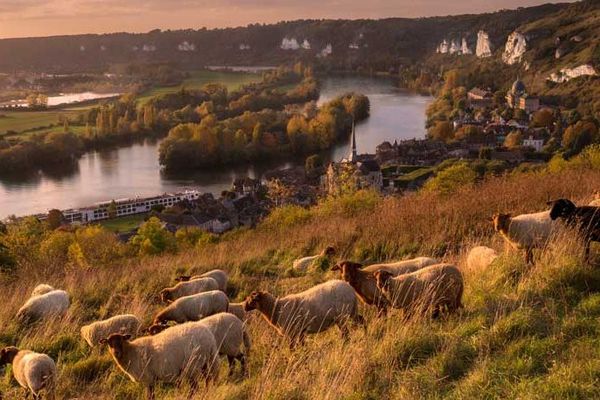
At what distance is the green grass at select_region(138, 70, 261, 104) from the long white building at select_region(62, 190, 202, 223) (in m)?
52.5

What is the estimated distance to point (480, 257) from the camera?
4656 mm

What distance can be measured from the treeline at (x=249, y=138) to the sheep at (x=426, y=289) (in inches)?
1613

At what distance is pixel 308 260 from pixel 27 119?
66671 millimetres

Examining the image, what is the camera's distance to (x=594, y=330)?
2.87 m

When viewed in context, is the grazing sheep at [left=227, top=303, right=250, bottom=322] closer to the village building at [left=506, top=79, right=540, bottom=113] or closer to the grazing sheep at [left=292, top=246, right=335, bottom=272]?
the grazing sheep at [left=292, top=246, right=335, bottom=272]

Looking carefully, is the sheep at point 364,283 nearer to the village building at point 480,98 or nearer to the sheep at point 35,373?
the sheep at point 35,373

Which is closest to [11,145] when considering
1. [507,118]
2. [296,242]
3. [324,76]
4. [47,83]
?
[507,118]

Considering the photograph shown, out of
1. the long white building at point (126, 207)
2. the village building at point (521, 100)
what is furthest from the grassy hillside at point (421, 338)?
the village building at point (521, 100)

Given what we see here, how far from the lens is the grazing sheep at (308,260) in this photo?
6.03 m

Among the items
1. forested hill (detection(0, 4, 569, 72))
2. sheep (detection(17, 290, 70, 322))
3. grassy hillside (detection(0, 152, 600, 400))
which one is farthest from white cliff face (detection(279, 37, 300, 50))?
sheep (detection(17, 290, 70, 322))

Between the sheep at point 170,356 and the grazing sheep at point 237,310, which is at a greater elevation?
the sheep at point 170,356

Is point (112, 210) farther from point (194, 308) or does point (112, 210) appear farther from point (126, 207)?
point (194, 308)

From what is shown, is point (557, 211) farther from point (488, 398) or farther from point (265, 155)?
point (265, 155)

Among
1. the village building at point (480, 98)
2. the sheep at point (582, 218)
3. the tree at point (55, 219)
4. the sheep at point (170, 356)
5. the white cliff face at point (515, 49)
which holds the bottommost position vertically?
the tree at point (55, 219)
